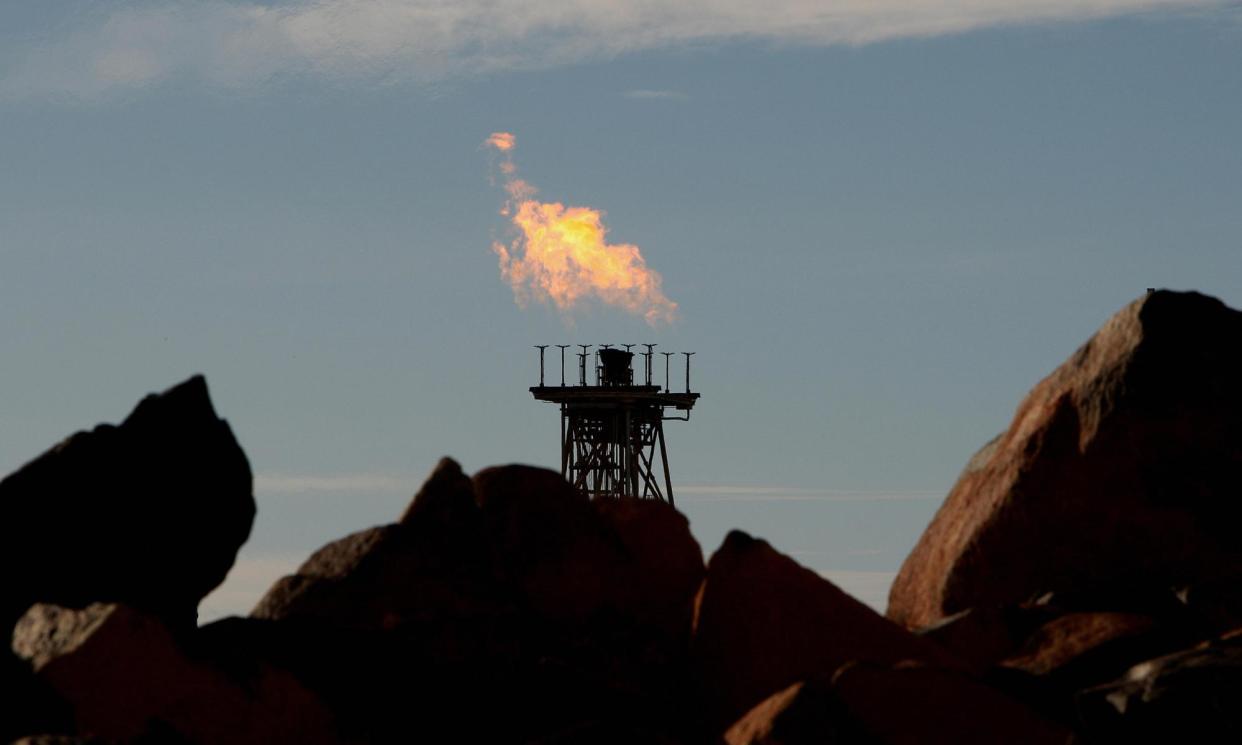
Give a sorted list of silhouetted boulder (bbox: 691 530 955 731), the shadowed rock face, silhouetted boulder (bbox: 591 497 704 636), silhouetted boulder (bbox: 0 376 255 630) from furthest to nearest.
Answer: the shadowed rock face < silhouetted boulder (bbox: 591 497 704 636) < silhouetted boulder (bbox: 0 376 255 630) < silhouetted boulder (bbox: 691 530 955 731)

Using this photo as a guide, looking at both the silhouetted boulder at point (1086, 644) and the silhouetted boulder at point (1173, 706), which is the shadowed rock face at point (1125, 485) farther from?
the silhouetted boulder at point (1173, 706)

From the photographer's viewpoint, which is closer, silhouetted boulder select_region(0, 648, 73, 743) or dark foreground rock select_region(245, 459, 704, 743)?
silhouetted boulder select_region(0, 648, 73, 743)

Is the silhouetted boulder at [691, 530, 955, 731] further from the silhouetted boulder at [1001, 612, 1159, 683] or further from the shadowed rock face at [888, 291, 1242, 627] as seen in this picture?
the shadowed rock face at [888, 291, 1242, 627]

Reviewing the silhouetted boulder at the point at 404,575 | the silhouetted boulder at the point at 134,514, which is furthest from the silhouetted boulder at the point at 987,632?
the silhouetted boulder at the point at 134,514

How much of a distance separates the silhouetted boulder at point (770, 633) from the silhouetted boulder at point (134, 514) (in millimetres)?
2867

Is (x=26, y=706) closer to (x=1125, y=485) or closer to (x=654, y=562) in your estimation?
(x=654, y=562)

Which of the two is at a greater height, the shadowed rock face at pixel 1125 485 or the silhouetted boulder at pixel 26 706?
the shadowed rock face at pixel 1125 485

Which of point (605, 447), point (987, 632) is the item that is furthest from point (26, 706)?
point (605, 447)

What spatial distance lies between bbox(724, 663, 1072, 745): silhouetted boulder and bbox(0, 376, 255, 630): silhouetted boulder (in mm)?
3735

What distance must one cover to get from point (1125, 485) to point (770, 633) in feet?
10.3

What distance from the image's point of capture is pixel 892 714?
8.34 metres

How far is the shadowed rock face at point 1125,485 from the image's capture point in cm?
1173

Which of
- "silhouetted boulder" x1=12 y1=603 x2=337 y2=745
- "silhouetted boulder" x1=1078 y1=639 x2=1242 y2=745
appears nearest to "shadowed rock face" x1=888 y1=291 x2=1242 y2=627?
A: "silhouetted boulder" x1=1078 y1=639 x2=1242 y2=745

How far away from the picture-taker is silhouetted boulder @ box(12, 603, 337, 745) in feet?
28.5
